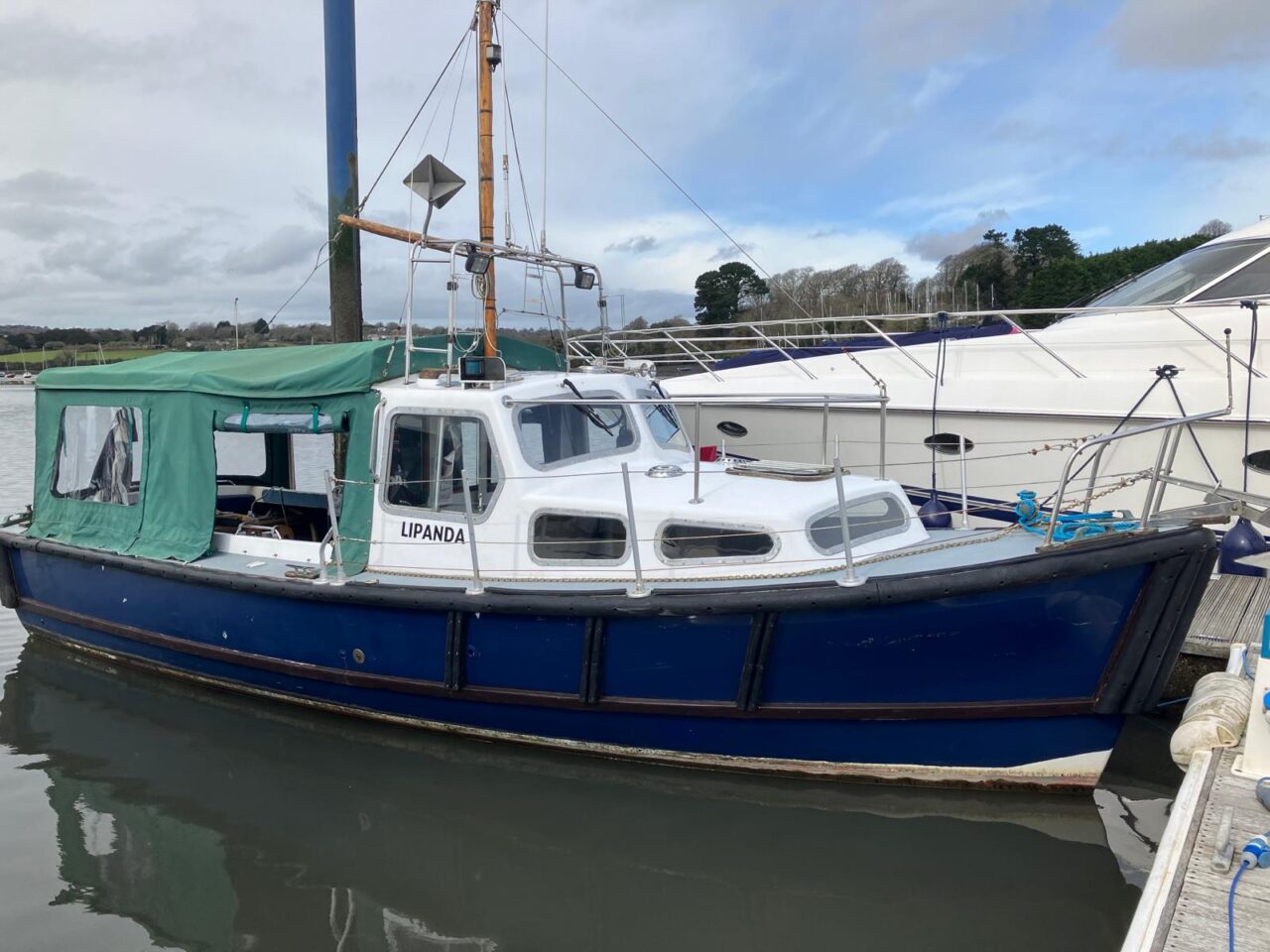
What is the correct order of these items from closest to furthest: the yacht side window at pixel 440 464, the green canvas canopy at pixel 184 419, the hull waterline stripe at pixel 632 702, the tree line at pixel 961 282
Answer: the hull waterline stripe at pixel 632 702, the yacht side window at pixel 440 464, the green canvas canopy at pixel 184 419, the tree line at pixel 961 282

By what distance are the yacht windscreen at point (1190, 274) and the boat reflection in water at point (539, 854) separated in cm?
625

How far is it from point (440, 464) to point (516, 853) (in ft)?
8.45

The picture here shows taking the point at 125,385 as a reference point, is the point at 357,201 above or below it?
above

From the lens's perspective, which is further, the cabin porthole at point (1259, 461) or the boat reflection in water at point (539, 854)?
the cabin porthole at point (1259, 461)

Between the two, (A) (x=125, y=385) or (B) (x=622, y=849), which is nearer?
(B) (x=622, y=849)

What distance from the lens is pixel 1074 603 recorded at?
4.86m

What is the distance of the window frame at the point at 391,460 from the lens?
20.3 ft

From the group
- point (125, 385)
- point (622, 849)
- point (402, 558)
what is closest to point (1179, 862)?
point (622, 849)

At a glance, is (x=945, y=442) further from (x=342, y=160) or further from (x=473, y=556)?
(x=342, y=160)

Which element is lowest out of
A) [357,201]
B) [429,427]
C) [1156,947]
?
[1156,947]

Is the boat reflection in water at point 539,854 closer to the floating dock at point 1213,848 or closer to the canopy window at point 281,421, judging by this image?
the floating dock at point 1213,848

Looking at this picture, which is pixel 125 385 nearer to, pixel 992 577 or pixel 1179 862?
pixel 992 577

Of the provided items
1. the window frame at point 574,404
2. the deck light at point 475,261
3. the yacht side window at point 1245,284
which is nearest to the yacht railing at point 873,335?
the yacht side window at point 1245,284

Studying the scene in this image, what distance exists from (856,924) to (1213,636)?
3661 millimetres
